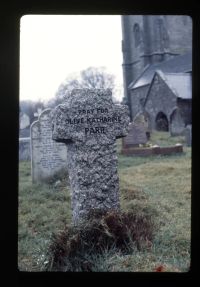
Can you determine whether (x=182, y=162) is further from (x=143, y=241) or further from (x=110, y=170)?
(x=143, y=241)

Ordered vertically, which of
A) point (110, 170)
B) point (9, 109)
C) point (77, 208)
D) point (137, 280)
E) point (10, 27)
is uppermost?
point (10, 27)

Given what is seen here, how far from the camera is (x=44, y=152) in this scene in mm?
5660

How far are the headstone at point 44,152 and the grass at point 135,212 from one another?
372mm

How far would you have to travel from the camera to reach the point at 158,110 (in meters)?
6.62

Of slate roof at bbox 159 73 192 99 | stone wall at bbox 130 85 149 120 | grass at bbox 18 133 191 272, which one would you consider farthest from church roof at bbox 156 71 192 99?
grass at bbox 18 133 191 272

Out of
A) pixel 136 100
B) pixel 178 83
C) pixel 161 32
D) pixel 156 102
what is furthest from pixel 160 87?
pixel 161 32

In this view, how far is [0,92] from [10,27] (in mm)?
414

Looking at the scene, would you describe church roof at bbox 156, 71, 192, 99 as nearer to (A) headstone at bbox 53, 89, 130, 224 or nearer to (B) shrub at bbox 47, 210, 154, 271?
(A) headstone at bbox 53, 89, 130, 224

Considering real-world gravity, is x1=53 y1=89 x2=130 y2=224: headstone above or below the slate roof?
below

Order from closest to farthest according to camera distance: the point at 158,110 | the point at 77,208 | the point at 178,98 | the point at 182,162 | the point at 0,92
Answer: the point at 0,92, the point at 77,208, the point at 182,162, the point at 178,98, the point at 158,110

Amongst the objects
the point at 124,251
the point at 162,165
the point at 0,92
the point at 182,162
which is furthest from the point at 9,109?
the point at 162,165

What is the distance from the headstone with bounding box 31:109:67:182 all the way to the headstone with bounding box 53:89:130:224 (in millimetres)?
1304

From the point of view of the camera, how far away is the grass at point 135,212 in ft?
9.89

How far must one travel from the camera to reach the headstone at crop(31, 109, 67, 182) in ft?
16.8
